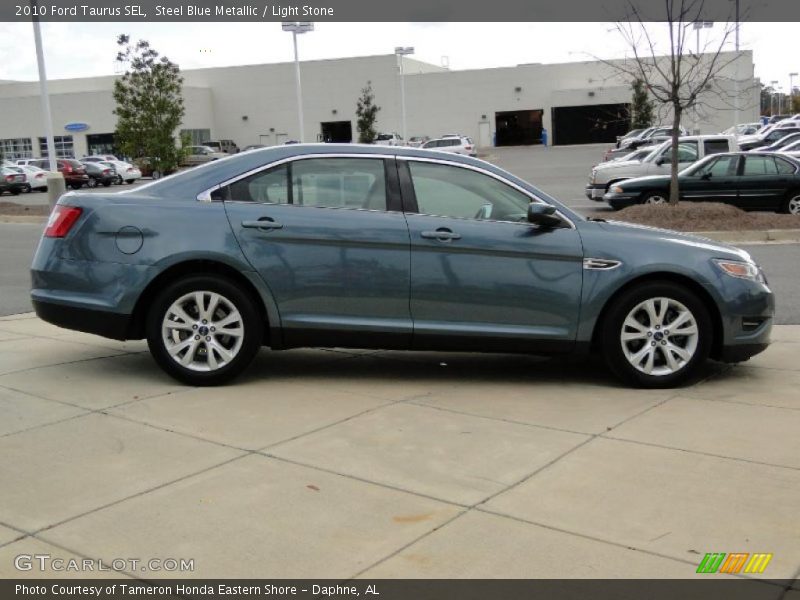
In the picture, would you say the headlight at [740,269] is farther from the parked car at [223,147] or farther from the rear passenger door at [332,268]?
the parked car at [223,147]

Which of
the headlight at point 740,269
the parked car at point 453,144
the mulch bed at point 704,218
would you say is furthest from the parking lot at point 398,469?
the parked car at point 453,144

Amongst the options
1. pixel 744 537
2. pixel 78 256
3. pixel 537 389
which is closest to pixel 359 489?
pixel 744 537

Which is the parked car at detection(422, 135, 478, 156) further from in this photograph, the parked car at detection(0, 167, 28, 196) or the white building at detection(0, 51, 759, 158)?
the white building at detection(0, 51, 759, 158)

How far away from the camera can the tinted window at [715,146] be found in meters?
23.2

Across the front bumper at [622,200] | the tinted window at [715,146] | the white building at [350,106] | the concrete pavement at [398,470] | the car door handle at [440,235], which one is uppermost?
the white building at [350,106]

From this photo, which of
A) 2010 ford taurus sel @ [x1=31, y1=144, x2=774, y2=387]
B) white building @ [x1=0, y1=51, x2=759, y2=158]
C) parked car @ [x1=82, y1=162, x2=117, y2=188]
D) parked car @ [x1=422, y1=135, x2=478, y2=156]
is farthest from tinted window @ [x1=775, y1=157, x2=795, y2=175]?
white building @ [x1=0, y1=51, x2=759, y2=158]

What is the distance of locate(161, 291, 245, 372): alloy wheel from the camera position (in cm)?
606

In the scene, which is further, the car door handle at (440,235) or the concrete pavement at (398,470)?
the car door handle at (440,235)

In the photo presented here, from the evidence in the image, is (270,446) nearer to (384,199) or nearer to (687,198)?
(384,199)

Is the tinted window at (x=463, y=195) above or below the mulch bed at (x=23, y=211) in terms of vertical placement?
above

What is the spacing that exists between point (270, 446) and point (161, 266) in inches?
69.7

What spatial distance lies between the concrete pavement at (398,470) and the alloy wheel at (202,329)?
22cm
